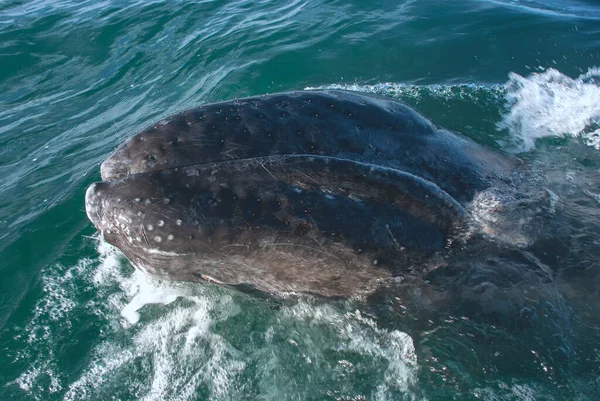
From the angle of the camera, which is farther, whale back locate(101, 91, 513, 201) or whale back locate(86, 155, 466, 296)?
whale back locate(101, 91, 513, 201)

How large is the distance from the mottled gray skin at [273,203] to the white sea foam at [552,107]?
4.21 metres

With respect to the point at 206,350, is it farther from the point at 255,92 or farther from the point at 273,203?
the point at 255,92

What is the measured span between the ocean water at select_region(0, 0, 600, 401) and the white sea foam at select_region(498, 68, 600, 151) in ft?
0.14

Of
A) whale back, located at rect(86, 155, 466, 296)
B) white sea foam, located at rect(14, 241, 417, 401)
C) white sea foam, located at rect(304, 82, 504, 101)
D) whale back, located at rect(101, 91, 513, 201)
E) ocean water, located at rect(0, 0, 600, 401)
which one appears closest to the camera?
whale back, located at rect(86, 155, 466, 296)

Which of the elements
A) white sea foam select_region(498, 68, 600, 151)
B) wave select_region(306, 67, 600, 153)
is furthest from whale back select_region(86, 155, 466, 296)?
white sea foam select_region(498, 68, 600, 151)

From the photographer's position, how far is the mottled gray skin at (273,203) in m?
3.54

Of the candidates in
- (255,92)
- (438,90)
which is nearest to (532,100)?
(438,90)

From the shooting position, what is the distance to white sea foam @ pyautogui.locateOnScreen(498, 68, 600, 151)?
760cm

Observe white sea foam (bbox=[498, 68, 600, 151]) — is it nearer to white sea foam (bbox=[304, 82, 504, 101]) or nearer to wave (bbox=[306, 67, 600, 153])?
wave (bbox=[306, 67, 600, 153])

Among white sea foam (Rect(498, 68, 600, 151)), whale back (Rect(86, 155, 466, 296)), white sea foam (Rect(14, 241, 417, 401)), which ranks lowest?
white sea foam (Rect(498, 68, 600, 151))

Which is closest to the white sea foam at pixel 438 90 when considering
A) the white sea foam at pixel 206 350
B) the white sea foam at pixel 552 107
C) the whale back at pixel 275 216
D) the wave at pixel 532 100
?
the wave at pixel 532 100

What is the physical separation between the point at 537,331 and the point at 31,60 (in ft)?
45.0

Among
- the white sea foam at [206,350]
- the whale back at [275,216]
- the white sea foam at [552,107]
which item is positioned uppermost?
the whale back at [275,216]

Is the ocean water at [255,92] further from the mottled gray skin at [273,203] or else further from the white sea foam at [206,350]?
the mottled gray skin at [273,203]
